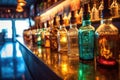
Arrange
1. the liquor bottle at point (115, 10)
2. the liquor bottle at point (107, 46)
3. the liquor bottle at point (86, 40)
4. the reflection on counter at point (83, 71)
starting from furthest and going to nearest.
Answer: the liquor bottle at point (115, 10) → the liquor bottle at point (86, 40) → the liquor bottle at point (107, 46) → the reflection on counter at point (83, 71)

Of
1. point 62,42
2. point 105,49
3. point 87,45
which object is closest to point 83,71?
point 105,49

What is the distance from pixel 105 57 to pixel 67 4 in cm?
265

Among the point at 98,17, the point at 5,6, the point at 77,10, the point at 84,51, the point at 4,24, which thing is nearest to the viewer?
the point at 84,51

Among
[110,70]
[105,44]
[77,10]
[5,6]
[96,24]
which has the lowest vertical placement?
[110,70]

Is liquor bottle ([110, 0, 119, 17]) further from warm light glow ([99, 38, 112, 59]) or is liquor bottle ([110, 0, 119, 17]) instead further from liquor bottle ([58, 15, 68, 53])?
warm light glow ([99, 38, 112, 59])

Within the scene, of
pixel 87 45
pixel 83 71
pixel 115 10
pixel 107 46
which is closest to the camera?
pixel 83 71

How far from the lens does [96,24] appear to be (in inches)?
77.7

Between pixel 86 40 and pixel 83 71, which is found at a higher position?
pixel 86 40

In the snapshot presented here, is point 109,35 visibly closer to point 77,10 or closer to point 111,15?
point 111,15

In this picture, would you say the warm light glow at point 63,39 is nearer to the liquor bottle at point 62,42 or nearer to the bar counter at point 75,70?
the liquor bottle at point 62,42

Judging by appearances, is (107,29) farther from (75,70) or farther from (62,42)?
(62,42)

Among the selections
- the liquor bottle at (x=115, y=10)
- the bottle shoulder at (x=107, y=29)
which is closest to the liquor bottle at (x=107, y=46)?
the bottle shoulder at (x=107, y=29)

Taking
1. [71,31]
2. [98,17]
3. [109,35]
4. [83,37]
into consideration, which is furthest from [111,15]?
[109,35]

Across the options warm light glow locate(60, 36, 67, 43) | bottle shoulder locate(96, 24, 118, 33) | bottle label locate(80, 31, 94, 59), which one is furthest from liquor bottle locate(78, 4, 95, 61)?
warm light glow locate(60, 36, 67, 43)
